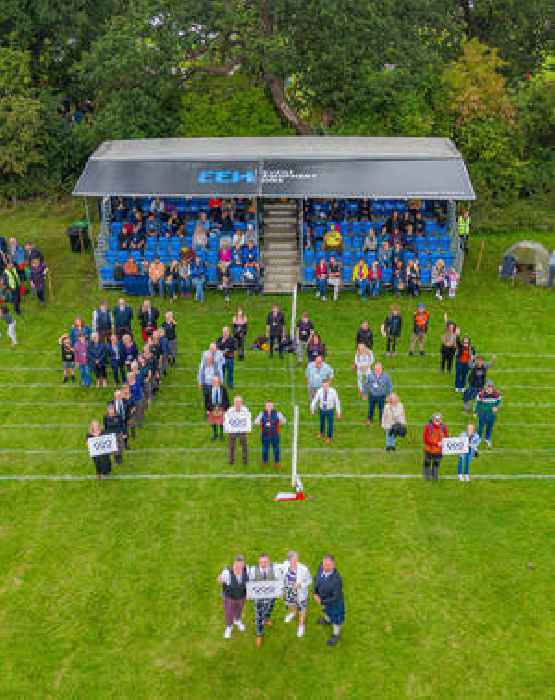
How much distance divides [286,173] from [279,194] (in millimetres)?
1016

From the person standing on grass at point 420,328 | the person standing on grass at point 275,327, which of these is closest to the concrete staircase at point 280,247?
the person standing on grass at point 275,327

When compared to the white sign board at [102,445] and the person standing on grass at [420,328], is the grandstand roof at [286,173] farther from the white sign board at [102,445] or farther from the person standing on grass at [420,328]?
the white sign board at [102,445]

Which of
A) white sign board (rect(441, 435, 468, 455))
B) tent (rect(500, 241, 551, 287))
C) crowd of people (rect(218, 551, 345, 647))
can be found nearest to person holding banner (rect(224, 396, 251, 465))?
white sign board (rect(441, 435, 468, 455))

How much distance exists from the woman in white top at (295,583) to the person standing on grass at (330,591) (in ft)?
0.58

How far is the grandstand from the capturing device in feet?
77.1

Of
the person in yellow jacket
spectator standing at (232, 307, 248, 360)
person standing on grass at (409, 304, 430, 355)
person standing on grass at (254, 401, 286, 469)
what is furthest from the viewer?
the person in yellow jacket

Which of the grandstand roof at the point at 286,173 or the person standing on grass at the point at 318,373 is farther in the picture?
the grandstand roof at the point at 286,173

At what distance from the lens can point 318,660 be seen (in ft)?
36.4

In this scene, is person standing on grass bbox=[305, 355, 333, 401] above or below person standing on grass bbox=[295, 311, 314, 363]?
above

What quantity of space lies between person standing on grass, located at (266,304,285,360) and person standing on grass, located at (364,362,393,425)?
3750mm

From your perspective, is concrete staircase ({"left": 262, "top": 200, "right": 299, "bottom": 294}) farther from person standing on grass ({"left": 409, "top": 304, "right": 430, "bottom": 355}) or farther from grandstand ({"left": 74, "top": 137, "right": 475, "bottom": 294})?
person standing on grass ({"left": 409, "top": 304, "right": 430, "bottom": 355})

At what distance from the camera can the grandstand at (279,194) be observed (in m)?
23.5

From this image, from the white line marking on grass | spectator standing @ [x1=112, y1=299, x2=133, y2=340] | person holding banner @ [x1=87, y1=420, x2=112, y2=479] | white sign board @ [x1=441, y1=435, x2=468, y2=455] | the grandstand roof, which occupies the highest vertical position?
the grandstand roof

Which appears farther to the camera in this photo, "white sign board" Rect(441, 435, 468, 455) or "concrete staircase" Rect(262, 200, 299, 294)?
"concrete staircase" Rect(262, 200, 299, 294)
